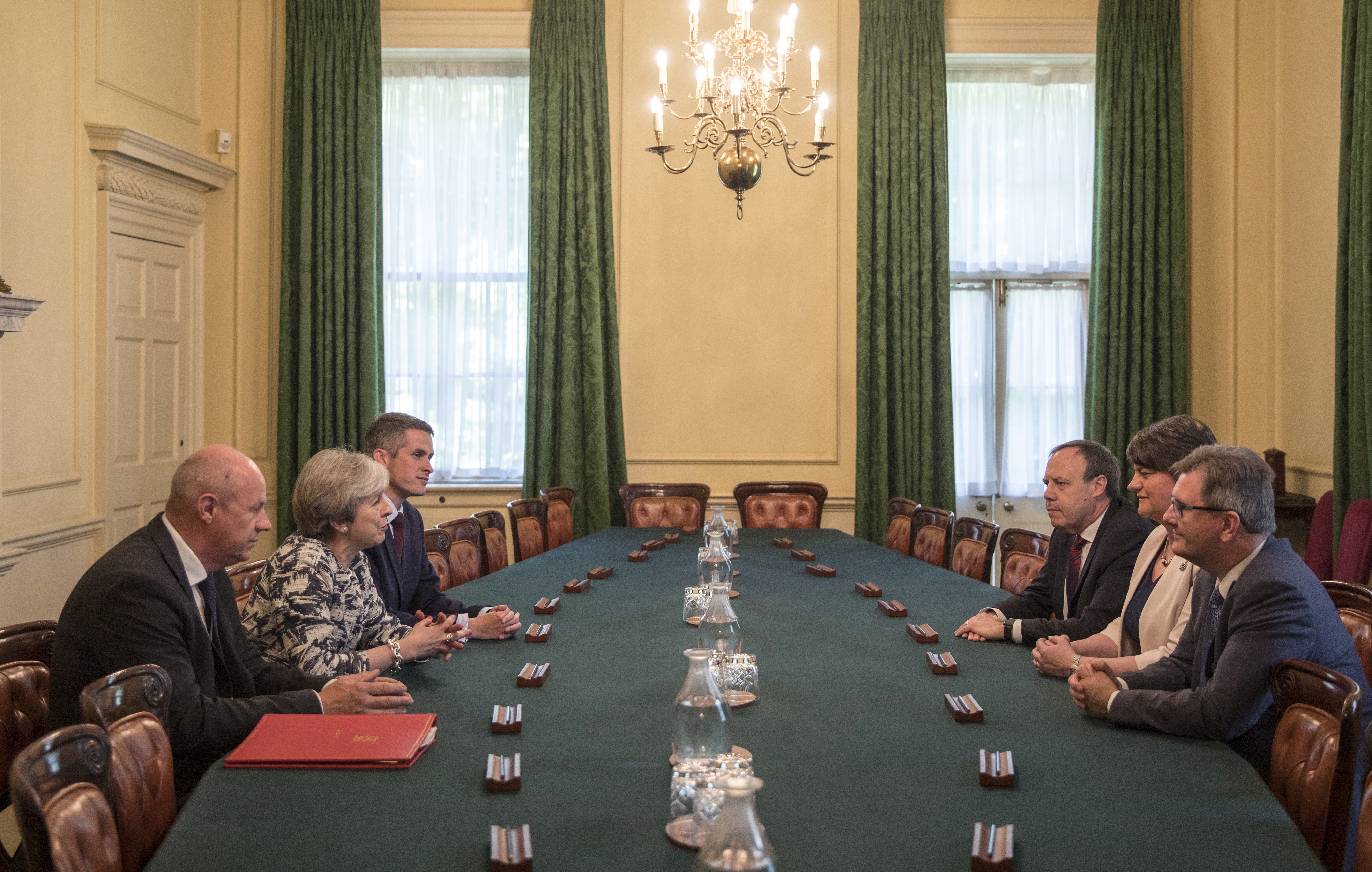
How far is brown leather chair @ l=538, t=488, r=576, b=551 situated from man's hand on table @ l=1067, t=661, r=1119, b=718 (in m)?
3.46

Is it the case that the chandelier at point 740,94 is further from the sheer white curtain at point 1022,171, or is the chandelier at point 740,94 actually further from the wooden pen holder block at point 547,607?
the sheer white curtain at point 1022,171

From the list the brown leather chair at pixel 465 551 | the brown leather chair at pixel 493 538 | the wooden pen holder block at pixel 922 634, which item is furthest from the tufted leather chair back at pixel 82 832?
the brown leather chair at pixel 493 538

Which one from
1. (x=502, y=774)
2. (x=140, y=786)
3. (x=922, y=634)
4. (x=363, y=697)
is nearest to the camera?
(x=140, y=786)

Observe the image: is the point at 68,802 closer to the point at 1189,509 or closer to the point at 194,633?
the point at 194,633

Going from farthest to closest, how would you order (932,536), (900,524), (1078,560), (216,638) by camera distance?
(900,524)
(932,536)
(1078,560)
(216,638)

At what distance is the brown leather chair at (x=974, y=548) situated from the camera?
14.2ft

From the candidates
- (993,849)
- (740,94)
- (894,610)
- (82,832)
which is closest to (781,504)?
(740,94)

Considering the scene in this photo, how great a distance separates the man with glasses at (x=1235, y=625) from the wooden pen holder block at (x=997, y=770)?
43cm

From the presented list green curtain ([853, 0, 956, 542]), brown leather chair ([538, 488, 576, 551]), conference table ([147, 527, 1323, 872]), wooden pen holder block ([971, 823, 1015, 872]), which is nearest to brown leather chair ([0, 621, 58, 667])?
conference table ([147, 527, 1323, 872])

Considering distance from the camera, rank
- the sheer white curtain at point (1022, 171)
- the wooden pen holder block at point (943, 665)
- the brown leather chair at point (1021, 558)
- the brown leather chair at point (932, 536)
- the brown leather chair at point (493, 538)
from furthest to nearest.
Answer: the sheer white curtain at point (1022, 171)
the brown leather chair at point (932, 536)
the brown leather chair at point (493, 538)
the brown leather chair at point (1021, 558)
the wooden pen holder block at point (943, 665)

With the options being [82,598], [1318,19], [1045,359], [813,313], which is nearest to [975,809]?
[82,598]

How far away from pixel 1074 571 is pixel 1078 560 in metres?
0.04

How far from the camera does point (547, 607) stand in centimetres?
338

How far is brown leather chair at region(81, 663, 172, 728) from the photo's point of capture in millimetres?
1779
